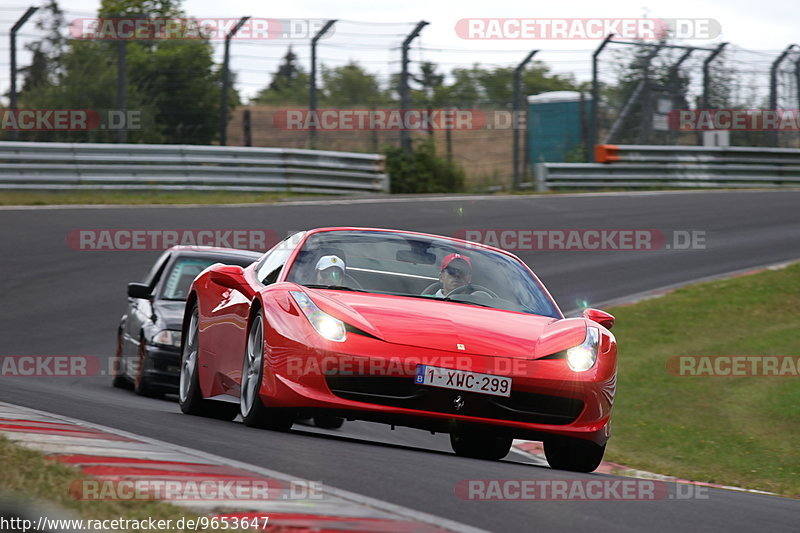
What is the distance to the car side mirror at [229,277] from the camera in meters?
7.48

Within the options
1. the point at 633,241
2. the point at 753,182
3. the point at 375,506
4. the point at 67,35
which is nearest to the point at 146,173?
the point at 67,35

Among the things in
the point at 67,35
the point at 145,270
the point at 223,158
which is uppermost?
the point at 67,35

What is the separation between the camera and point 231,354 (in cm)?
734

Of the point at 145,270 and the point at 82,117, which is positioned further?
the point at 82,117

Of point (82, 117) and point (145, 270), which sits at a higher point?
point (82, 117)

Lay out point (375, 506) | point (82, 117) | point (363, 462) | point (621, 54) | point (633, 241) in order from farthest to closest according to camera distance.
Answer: point (621, 54) < point (82, 117) < point (633, 241) < point (363, 462) < point (375, 506)

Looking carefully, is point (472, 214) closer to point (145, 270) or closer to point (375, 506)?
point (145, 270)

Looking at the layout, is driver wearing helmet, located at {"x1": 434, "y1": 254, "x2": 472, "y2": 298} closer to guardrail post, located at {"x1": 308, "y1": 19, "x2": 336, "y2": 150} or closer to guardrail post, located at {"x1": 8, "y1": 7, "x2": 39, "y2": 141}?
guardrail post, located at {"x1": 8, "y1": 7, "x2": 39, "y2": 141}

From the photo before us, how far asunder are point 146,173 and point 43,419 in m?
16.1

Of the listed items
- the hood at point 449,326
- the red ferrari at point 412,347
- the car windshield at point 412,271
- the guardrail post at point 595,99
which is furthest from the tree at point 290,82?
the hood at point 449,326

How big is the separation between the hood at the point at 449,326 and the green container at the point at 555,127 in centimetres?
2033

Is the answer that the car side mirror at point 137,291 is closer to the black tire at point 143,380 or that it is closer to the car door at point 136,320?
the car door at point 136,320

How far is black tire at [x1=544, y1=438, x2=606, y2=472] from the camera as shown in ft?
22.0

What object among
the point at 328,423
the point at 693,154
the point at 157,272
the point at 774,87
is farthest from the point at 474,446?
the point at 774,87
